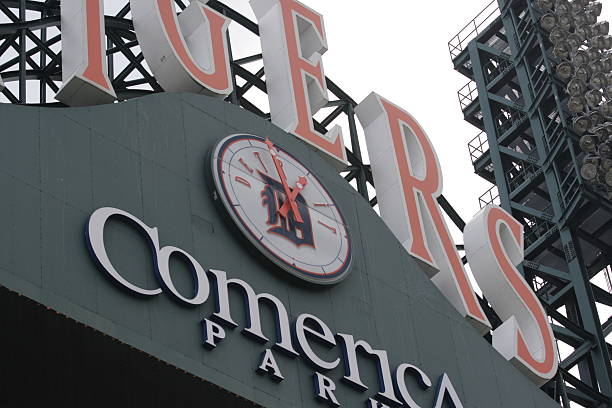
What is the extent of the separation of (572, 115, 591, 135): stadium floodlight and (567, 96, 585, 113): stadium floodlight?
23 cm

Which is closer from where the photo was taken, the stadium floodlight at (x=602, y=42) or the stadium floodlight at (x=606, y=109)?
the stadium floodlight at (x=606, y=109)

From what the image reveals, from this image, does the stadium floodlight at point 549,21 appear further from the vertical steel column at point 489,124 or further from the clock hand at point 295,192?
the clock hand at point 295,192

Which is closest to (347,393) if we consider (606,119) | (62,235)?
(62,235)

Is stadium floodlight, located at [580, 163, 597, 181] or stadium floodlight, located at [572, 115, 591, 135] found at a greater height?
stadium floodlight, located at [572, 115, 591, 135]

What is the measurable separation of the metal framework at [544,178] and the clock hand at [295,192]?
1204cm

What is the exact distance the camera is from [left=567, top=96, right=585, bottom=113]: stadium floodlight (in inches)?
1437

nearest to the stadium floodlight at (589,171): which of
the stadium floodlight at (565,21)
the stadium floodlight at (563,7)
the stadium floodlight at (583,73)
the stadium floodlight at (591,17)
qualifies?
the stadium floodlight at (583,73)

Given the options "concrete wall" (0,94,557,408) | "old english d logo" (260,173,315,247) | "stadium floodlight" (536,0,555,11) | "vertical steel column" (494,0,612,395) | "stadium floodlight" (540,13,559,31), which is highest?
"stadium floodlight" (536,0,555,11)

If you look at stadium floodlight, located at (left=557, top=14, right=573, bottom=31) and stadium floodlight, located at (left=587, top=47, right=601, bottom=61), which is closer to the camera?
stadium floodlight, located at (left=587, top=47, right=601, bottom=61)

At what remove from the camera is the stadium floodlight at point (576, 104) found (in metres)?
36.5

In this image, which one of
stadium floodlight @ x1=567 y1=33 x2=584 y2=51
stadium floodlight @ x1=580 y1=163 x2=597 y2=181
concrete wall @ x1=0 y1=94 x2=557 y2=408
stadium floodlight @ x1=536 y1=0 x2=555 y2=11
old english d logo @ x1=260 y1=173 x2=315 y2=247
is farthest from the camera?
stadium floodlight @ x1=536 y1=0 x2=555 y2=11

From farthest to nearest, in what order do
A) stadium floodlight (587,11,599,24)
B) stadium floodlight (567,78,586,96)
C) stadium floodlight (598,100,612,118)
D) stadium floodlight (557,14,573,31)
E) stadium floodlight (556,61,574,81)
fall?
stadium floodlight (557,14,573,31) < stadium floodlight (587,11,599,24) < stadium floodlight (556,61,574,81) < stadium floodlight (567,78,586,96) < stadium floodlight (598,100,612,118)

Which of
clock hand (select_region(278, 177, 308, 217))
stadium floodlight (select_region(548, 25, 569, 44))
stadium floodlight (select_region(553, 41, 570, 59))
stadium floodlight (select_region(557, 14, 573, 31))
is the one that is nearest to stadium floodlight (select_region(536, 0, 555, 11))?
stadium floodlight (select_region(557, 14, 573, 31))

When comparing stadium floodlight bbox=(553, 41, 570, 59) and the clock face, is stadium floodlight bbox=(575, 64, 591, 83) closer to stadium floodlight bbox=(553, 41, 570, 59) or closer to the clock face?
stadium floodlight bbox=(553, 41, 570, 59)
